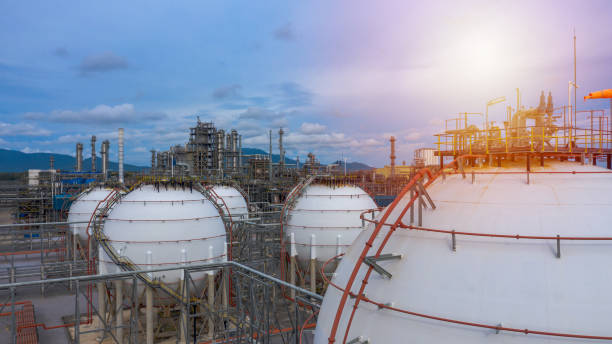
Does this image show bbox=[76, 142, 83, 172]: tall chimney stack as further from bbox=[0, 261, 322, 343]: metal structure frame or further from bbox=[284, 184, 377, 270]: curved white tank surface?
bbox=[284, 184, 377, 270]: curved white tank surface

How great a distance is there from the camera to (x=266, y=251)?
89.6 feet

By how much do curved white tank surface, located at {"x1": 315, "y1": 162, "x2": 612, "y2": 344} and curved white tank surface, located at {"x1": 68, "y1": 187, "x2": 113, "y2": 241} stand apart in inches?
1181

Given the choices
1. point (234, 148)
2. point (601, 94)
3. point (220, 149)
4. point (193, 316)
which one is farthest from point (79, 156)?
point (601, 94)

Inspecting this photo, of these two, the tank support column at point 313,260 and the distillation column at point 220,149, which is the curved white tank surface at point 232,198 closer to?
the tank support column at point 313,260

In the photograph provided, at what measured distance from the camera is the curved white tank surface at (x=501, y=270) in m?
6.56

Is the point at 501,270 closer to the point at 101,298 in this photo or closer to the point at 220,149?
the point at 101,298

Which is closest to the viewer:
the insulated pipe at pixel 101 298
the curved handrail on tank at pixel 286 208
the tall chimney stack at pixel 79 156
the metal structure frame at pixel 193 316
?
the metal structure frame at pixel 193 316

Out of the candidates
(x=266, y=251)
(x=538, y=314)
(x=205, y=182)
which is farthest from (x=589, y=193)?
(x=205, y=182)

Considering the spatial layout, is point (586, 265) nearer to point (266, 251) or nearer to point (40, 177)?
point (266, 251)

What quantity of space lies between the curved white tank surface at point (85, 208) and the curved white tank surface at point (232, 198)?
947cm

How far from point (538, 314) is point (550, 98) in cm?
630

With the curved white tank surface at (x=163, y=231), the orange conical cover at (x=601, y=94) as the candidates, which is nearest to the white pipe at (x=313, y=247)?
the curved white tank surface at (x=163, y=231)

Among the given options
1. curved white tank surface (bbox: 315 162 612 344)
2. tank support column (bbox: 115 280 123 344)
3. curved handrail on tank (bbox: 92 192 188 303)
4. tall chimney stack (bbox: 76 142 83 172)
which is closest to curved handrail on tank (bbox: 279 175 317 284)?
curved handrail on tank (bbox: 92 192 188 303)

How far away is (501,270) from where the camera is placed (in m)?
7.10
